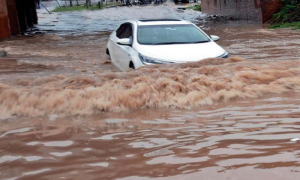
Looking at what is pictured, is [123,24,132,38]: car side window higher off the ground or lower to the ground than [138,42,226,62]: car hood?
higher

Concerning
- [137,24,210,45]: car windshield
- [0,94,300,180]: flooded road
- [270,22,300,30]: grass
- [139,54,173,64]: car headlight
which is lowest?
[270,22,300,30]: grass

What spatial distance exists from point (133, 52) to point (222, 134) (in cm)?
409

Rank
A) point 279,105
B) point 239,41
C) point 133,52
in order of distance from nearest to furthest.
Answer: point 279,105 → point 133,52 → point 239,41

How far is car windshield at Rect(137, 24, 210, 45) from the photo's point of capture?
7.97 m

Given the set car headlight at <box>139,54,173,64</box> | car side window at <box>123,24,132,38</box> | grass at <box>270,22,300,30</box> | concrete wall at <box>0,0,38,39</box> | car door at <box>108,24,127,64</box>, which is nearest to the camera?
car headlight at <box>139,54,173,64</box>

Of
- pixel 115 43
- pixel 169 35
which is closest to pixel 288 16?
pixel 115 43

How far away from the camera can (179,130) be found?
14.1 feet

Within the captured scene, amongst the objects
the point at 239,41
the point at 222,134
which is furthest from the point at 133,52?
the point at 239,41

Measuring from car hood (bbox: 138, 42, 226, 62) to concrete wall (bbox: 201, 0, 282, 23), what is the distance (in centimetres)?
1353

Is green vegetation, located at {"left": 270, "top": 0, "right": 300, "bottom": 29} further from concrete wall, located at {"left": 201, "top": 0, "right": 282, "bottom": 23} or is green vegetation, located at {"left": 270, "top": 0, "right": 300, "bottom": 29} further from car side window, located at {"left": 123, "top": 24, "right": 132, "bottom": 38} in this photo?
car side window, located at {"left": 123, "top": 24, "right": 132, "bottom": 38}

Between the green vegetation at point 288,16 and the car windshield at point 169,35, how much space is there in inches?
399

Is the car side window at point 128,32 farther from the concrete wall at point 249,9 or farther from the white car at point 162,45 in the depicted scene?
the concrete wall at point 249,9

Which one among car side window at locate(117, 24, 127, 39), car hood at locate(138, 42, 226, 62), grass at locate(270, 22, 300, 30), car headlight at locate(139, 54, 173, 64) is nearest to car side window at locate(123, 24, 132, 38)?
car side window at locate(117, 24, 127, 39)

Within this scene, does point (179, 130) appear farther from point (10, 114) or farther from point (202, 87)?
point (10, 114)
